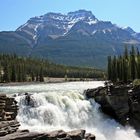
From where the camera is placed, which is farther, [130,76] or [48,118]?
[130,76]

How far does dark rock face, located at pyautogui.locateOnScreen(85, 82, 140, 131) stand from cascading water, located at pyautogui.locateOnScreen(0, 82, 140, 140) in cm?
159

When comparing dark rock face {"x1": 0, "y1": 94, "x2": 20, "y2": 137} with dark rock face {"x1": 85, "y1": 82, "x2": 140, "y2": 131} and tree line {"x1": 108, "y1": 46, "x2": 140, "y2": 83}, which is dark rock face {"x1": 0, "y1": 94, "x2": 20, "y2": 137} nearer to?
dark rock face {"x1": 85, "y1": 82, "x2": 140, "y2": 131}

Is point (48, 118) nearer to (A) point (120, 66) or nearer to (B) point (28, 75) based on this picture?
(A) point (120, 66)

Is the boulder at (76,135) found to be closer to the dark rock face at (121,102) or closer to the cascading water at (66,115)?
the cascading water at (66,115)

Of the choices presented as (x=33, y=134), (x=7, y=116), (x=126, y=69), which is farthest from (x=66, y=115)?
(x=126, y=69)

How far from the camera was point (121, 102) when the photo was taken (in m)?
77.8

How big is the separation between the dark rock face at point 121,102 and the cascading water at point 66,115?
1592 millimetres

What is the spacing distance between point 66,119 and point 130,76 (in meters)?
53.6

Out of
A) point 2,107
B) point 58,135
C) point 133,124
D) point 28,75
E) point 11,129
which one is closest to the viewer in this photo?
point 58,135

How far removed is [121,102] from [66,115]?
450 inches

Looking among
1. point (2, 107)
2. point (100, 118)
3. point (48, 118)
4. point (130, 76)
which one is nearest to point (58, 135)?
point (2, 107)

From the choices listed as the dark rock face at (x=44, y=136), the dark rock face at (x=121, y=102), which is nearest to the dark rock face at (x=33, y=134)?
the dark rock face at (x=44, y=136)

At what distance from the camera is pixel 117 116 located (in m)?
77.3

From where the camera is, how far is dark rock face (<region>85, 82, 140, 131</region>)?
76600 millimetres
